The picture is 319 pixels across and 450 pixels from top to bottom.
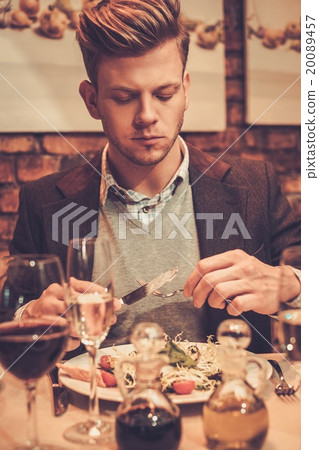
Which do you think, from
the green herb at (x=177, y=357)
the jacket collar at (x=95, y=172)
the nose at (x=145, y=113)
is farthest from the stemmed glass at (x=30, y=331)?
the jacket collar at (x=95, y=172)

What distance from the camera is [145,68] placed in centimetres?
126

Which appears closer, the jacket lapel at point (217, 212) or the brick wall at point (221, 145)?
the jacket lapel at point (217, 212)

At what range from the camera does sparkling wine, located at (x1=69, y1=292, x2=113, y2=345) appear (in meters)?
0.68

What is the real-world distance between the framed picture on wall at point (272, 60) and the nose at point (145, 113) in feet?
1.92

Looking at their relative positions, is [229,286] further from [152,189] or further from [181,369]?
[152,189]

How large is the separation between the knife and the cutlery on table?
24cm

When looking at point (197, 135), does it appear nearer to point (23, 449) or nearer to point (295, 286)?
point (295, 286)

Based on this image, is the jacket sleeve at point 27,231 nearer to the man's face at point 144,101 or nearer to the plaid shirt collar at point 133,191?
the plaid shirt collar at point 133,191

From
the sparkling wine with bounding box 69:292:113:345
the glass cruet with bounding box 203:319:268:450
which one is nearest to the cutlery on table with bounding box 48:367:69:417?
the sparkling wine with bounding box 69:292:113:345

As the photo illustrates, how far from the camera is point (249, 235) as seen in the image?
55.7 inches

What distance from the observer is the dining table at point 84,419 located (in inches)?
24.9

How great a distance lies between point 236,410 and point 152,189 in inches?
37.3

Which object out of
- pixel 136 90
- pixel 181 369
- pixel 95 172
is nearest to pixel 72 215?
pixel 95 172
